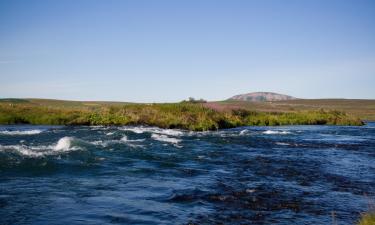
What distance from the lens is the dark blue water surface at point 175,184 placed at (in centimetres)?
1057

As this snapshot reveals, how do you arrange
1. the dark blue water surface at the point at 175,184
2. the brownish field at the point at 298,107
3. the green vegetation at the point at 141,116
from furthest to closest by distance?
the brownish field at the point at 298,107 → the green vegetation at the point at 141,116 → the dark blue water surface at the point at 175,184

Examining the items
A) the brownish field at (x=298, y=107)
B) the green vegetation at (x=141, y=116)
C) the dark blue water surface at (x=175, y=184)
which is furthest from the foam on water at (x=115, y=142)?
the brownish field at (x=298, y=107)

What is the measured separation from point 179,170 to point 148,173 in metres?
1.62

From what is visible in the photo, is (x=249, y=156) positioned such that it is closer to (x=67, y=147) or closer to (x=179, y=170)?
(x=179, y=170)

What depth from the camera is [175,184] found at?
14508 mm

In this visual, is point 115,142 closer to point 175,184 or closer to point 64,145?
point 64,145

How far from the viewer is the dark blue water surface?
34.7 ft

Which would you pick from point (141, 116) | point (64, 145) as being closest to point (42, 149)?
point (64, 145)

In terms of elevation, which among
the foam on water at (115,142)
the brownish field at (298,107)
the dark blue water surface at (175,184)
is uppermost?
the brownish field at (298,107)

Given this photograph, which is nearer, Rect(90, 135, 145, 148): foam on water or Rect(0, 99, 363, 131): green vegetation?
Rect(90, 135, 145, 148): foam on water

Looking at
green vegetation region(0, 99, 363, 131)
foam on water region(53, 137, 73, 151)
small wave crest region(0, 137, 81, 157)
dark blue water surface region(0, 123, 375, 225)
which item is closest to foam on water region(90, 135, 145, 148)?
dark blue water surface region(0, 123, 375, 225)

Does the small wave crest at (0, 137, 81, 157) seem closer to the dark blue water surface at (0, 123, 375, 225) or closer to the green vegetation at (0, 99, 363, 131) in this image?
the dark blue water surface at (0, 123, 375, 225)

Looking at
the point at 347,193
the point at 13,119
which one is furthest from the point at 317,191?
the point at 13,119

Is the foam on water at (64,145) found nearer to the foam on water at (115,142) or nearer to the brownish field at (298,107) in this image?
the foam on water at (115,142)
